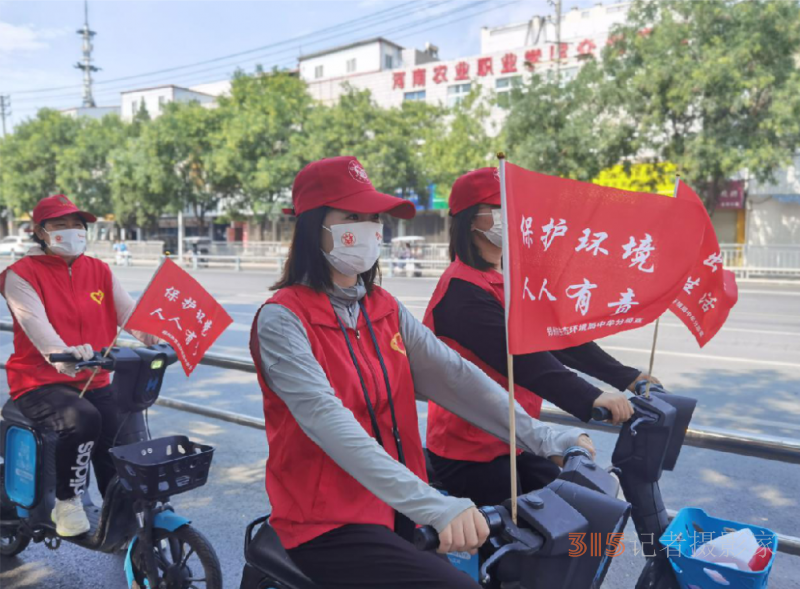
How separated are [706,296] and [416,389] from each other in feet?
3.93

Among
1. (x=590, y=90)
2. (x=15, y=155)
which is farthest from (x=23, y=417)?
(x=15, y=155)

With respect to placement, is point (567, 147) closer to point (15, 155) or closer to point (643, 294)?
point (643, 294)

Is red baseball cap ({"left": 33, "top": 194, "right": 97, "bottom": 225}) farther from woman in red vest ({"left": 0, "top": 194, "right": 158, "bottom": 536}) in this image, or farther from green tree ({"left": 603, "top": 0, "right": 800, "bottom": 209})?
green tree ({"left": 603, "top": 0, "right": 800, "bottom": 209})

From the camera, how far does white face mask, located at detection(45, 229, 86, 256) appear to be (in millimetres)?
3496

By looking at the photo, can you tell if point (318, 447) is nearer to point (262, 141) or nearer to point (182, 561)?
point (182, 561)

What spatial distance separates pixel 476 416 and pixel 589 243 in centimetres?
60

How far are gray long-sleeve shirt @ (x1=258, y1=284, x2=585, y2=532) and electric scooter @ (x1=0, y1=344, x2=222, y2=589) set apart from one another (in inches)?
45.3

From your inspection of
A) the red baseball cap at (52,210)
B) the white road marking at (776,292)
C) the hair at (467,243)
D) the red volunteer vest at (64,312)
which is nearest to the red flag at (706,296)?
the hair at (467,243)

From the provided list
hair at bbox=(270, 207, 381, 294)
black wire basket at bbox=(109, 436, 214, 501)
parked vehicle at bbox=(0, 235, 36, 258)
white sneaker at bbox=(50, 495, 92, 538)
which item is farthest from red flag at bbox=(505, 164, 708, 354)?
parked vehicle at bbox=(0, 235, 36, 258)

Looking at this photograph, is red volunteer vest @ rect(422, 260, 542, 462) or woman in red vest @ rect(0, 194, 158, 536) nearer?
red volunteer vest @ rect(422, 260, 542, 462)

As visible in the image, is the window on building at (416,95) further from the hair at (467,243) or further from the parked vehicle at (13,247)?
the hair at (467,243)

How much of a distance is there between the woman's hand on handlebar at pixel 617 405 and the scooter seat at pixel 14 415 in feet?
8.28

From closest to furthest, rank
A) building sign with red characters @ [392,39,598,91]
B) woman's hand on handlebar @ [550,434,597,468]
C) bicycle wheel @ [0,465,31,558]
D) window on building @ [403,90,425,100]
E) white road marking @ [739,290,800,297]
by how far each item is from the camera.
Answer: woman's hand on handlebar @ [550,434,597,468], bicycle wheel @ [0,465,31,558], white road marking @ [739,290,800,297], building sign with red characters @ [392,39,598,91], window on building @ [403,90,425,100]

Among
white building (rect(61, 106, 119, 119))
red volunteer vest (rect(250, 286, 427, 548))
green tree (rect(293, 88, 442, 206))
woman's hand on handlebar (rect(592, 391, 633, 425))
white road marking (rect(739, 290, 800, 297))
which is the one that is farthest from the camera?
white building (rect(61, 106, 119, 119))
